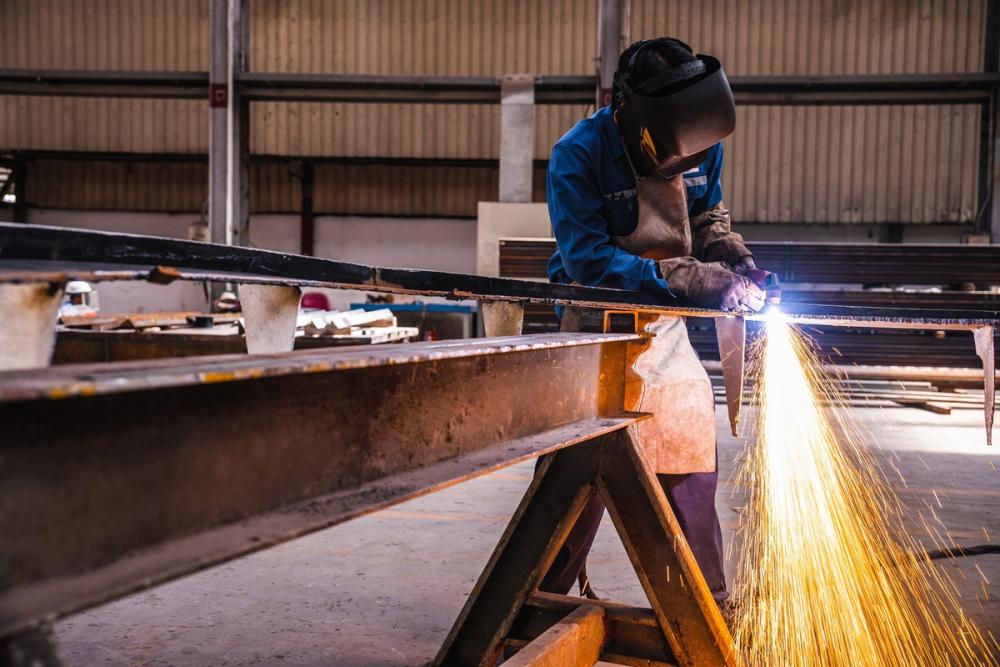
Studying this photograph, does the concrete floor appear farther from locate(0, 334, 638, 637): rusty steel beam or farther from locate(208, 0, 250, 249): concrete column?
locate(208, 0, 250, 249): concrete column

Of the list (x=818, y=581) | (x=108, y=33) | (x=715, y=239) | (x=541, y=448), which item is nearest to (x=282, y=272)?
(x=541, y=448)

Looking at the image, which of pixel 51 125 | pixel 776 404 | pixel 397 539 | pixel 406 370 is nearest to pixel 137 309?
pixel 51 125

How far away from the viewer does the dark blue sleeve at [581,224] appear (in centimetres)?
198

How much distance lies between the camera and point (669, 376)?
2.10 metres

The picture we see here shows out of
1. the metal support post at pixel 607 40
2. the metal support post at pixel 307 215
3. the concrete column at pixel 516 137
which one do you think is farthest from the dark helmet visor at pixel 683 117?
the metal support post at pixel 307 215

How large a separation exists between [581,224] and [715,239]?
0.49 m

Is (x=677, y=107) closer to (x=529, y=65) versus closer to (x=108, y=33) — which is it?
(x=529, y=65)

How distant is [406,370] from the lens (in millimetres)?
1002

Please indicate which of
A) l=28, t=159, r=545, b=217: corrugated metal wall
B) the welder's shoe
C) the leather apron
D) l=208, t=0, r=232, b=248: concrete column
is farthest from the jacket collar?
l=28, t=159, r=545, b=217: corrugated metal wall

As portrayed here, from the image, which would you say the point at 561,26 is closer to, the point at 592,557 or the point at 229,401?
the point at 592,557

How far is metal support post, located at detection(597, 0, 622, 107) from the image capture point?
7.66m

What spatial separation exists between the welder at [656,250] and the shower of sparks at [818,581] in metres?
0.22

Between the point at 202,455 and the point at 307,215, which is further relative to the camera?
the point at 307,215

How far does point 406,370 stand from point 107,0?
1021cm
